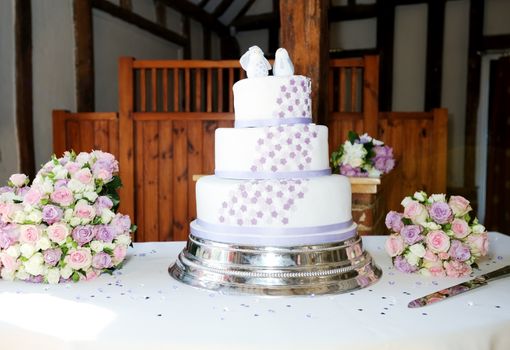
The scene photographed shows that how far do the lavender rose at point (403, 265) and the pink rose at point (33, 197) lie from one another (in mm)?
909

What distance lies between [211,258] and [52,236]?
376 millimetres

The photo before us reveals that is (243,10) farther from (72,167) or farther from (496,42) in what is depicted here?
(72,167)

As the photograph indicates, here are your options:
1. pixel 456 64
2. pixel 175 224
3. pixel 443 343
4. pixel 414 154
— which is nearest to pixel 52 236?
pixel 443 343

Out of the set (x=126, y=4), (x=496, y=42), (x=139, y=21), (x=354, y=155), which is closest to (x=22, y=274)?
(x=354, y=155)

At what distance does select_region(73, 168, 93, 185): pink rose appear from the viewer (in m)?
1.30

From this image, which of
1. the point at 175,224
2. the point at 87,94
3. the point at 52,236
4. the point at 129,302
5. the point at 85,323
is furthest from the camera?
the point at 87,94

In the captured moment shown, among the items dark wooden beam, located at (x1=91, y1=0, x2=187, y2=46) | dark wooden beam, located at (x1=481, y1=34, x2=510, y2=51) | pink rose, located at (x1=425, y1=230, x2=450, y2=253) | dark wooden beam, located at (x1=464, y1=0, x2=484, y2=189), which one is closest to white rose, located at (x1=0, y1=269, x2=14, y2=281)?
pink rose, located at (x1=425, y1=230, x2=450, y2=253)

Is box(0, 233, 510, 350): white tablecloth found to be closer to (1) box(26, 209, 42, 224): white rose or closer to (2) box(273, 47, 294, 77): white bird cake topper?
(1) box(26, 209, 42, 224): white rose

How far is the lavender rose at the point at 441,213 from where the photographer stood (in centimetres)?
132

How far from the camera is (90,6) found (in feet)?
14.4

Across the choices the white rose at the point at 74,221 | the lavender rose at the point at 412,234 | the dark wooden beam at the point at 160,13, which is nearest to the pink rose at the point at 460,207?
the lavender rose at the point at 412,234

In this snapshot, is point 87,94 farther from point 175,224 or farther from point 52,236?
point 52,236

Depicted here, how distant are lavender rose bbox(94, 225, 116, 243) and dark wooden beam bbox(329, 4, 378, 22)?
18.4 feet

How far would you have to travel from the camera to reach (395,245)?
1.34m
